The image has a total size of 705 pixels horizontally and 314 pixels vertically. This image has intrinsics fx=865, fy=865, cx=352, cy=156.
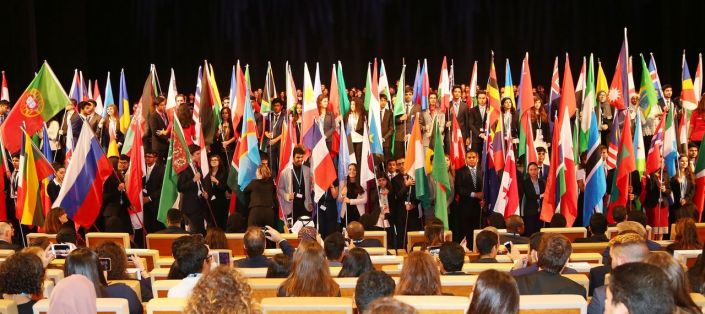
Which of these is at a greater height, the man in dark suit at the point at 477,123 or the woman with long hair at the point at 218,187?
the man in dark suit at the point at 477,123

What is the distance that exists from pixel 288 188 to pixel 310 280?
6.74 meters

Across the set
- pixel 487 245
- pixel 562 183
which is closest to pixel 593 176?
pixel 562 183

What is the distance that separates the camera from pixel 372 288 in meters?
5.58

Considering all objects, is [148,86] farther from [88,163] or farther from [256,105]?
Answer: [88,163]

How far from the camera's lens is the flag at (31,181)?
12.2 m

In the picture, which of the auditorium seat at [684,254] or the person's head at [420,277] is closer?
the person's head at [420,277]

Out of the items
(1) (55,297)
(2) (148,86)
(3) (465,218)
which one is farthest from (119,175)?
(1) (55,297)

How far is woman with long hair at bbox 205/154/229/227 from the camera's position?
45.9 feet

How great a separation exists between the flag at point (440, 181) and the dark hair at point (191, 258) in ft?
22.1

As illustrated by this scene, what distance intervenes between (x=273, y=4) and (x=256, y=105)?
7.50 meters

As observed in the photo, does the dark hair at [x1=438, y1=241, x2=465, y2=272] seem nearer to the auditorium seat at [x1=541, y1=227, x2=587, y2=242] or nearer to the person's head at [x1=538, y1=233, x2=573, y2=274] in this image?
the person's head at [x1=538, y1=233, x2=573, y2=274]

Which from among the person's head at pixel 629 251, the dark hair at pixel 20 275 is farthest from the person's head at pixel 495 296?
the dark hair at pixel 20 275

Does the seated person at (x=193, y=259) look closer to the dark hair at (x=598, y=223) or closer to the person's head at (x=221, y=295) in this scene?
the person's head at (x=221, y=295)

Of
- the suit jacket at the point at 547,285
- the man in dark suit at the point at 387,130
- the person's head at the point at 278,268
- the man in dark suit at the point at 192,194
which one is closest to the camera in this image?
the suit jacket at the point at 547,285
